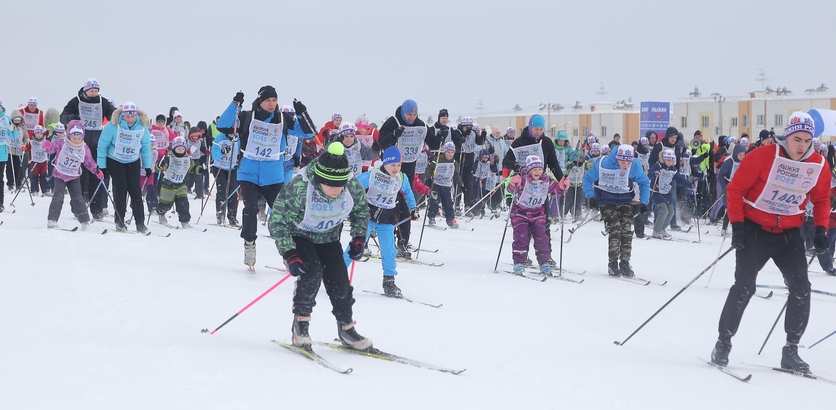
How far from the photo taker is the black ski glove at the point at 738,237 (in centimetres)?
667

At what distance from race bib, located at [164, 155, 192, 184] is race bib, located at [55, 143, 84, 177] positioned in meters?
1.84

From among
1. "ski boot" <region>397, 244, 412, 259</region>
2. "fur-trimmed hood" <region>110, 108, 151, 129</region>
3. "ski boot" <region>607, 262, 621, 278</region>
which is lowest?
"ski boot" <region>607, 262, 621, 278</region>

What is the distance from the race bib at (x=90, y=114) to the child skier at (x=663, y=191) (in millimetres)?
9266

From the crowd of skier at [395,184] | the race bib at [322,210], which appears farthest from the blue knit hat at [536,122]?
the race bib at [322,210]

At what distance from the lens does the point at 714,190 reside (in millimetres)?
21438

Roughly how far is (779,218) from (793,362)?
0.97m

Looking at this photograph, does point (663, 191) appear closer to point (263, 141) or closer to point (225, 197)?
point (225, 197)

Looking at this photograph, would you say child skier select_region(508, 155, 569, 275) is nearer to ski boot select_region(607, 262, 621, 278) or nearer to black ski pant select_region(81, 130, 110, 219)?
ski boot select_region(607, 262, 621, 278)

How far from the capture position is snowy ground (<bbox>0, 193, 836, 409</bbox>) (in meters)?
5.20

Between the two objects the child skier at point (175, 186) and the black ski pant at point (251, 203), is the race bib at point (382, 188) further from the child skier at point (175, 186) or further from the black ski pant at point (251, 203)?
the child skier at point (175, 186)

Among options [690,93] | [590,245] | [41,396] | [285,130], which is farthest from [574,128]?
[41,396]

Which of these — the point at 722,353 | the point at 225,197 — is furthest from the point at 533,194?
the point at 225,197

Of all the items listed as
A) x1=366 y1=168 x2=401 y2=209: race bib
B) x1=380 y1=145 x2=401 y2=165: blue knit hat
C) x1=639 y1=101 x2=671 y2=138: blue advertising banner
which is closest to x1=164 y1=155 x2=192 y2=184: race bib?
x1=366 y1=168 x2=401 y2=209: race bib

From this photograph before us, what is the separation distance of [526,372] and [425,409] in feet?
4.34
